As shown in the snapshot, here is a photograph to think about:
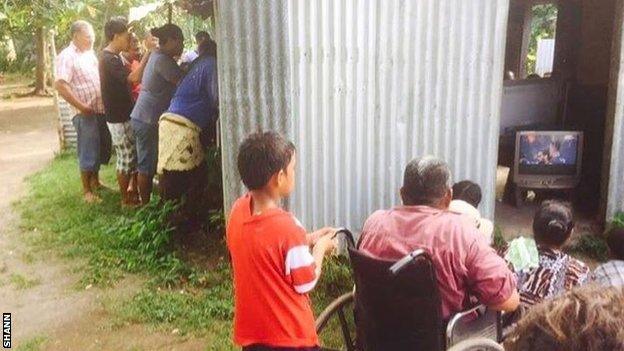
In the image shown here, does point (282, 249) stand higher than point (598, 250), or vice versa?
point (282, 249)

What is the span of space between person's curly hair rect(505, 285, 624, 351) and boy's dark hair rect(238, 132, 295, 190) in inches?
53.5

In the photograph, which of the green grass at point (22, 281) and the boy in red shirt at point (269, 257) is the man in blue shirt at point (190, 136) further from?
the boy in red shirt at point (269, 257)

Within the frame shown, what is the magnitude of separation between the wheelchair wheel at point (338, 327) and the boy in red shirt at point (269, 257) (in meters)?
0.66

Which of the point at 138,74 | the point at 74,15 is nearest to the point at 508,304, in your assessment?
the point at 138,74

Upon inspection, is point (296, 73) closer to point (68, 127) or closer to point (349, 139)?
point (349, 139)

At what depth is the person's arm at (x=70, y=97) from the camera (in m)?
6.56

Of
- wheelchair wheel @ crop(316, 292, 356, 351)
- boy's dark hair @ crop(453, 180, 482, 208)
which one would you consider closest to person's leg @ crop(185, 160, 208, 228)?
wheelchair wheel @ crop(316, 292, 356, 351)

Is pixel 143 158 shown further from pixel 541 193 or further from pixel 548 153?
pixel 541 193

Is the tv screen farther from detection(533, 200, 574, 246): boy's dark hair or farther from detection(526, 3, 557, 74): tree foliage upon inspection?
detection(526, 3, 557, 74): tree foliage

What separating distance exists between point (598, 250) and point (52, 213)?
559 centimetres

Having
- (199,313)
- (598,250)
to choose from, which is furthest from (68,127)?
(598,250)

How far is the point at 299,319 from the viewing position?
2549 mm

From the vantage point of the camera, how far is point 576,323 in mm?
1185

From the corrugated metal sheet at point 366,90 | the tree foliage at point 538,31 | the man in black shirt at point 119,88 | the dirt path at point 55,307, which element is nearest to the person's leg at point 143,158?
the man in black shirt at point 119,88
